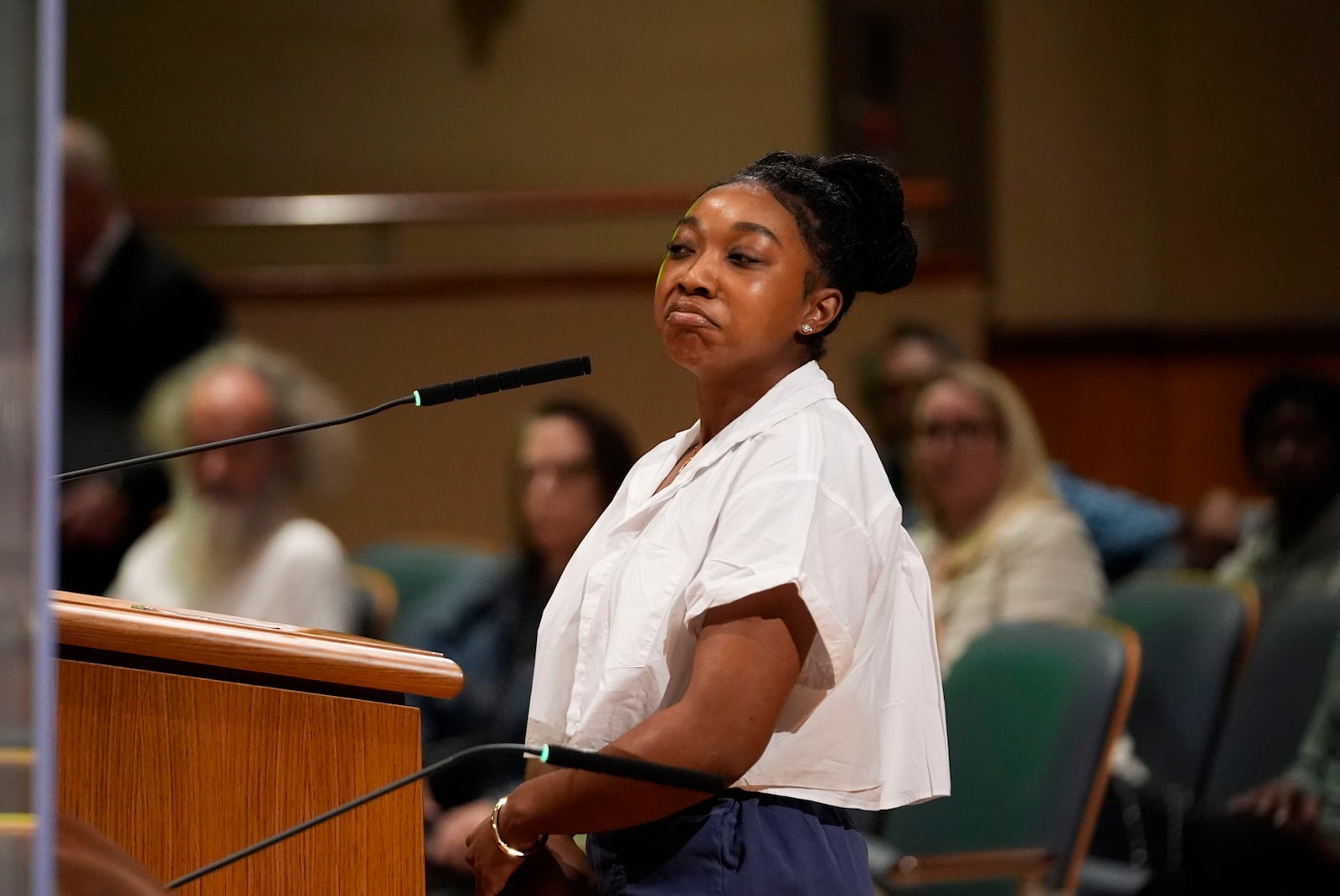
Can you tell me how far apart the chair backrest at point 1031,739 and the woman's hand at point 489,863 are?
1.23 meters

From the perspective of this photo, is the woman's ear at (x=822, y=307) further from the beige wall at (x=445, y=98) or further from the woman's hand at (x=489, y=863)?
the beige wall at (x=445, y=98)

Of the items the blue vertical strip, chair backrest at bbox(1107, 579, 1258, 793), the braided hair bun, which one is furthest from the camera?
chair backrest at bbox(1107, 579, 1258, 793)

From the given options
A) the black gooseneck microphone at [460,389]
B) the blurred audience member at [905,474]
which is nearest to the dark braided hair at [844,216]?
the black gooseneck microphone at [460,389]

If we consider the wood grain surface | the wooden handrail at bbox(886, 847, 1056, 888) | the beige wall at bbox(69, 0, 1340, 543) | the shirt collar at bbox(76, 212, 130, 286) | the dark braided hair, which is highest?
the beige wall at bbox(69, 0, 1340, 543)

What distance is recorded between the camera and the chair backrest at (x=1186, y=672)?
2.57 meters

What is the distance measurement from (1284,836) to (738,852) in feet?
4.94

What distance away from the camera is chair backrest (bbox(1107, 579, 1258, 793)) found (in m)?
2.57

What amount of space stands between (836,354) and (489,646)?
1.61m

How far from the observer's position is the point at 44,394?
0.68m

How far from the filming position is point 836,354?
160 inches

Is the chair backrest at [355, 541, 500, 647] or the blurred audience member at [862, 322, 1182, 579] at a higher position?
the blurred audience member at [862, 322, 1182, 579]

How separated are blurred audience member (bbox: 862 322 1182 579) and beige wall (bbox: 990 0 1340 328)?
205cm

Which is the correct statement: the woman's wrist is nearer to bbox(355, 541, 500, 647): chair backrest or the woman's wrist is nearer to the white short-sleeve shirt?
the white short-sleeve shirt

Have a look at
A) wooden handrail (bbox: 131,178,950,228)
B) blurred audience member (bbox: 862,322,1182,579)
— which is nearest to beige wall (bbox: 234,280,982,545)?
wooden handrail (bbox: 131,178,950,228)
